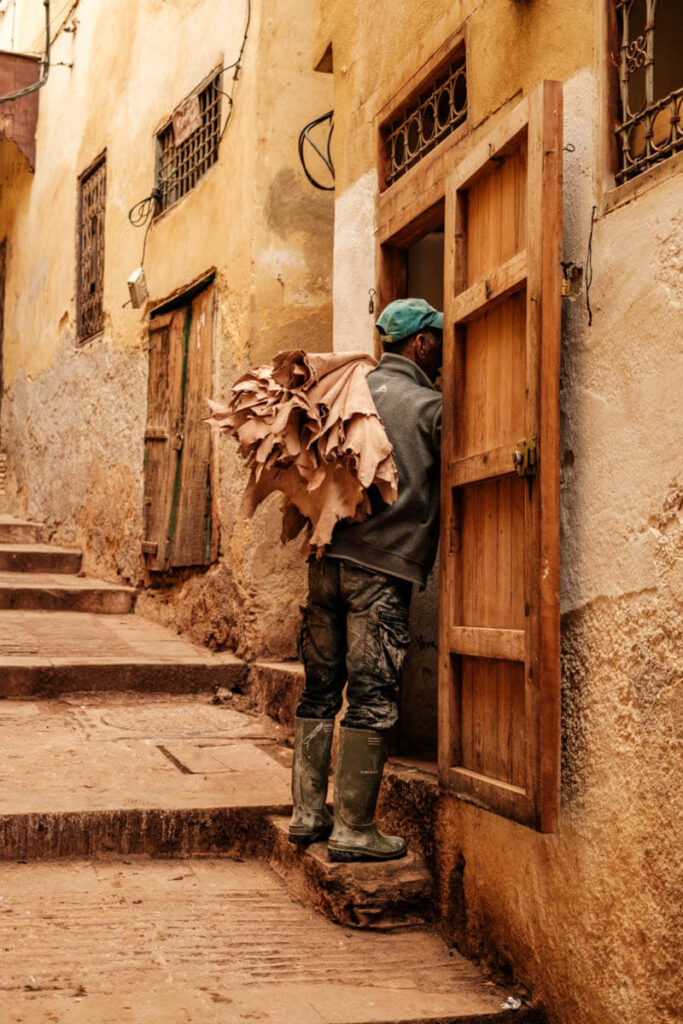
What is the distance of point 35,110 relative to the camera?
12828 millimetres

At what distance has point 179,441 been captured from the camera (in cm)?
816

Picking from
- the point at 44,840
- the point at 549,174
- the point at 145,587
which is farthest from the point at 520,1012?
the point at 145,587

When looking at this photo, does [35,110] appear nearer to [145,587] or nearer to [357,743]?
[145,587]

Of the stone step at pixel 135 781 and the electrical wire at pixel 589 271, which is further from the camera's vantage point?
the stone step at pixel 135 781

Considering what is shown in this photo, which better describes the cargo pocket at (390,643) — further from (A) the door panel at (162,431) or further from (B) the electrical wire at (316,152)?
(A) the door panel at (162,431)

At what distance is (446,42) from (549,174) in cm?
136

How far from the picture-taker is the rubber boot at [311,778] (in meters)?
4.07

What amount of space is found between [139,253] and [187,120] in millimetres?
1297

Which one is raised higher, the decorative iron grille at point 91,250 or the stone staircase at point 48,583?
the decorative iron grille at point 91,250

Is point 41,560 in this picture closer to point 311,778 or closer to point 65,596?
point 65,596

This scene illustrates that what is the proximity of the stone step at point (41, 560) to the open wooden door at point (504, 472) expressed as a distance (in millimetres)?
6662

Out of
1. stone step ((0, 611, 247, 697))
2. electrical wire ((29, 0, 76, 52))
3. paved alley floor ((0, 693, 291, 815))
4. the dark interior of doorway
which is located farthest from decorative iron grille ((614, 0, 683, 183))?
electrical wire ((29, 0, 76, 52))

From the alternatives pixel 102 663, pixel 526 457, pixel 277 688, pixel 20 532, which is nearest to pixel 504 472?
pixel 526 457

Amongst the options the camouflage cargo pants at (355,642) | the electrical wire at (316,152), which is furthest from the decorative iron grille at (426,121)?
the electrical wire at (316,152)
